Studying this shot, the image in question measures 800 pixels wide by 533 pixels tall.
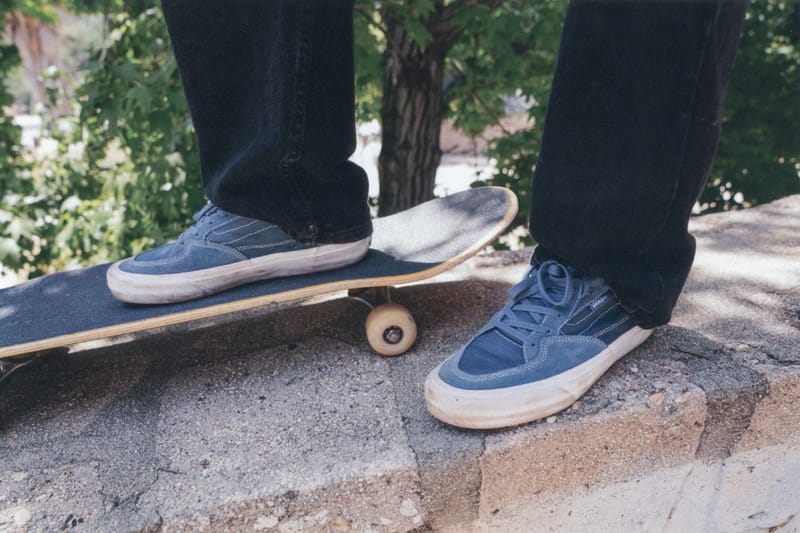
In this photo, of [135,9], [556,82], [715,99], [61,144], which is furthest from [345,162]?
[61,144]

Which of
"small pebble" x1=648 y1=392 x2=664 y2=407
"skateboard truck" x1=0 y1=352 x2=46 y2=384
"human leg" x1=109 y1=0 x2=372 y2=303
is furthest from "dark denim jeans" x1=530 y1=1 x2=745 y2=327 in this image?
"skateboard truck" x1=0 y1=352 x2=46 y2=384

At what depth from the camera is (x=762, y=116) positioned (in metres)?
3.32

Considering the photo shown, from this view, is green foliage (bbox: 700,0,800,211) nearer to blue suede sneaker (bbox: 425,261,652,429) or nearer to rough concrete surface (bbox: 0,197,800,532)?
rough concrete surface (bbox: 0,197,800,532)

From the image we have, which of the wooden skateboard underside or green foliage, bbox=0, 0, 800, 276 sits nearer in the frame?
the wooden skateboard underside

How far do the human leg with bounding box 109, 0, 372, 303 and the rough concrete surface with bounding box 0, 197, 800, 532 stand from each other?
0.22 metres

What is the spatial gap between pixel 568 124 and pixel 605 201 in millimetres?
153

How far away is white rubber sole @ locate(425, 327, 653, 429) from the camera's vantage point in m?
1.04

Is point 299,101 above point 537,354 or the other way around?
above

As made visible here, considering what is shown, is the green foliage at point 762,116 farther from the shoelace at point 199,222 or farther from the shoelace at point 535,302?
the shoelace at point 199,222

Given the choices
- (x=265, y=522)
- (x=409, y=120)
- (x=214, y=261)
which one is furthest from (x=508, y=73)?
(x=265, y=522)

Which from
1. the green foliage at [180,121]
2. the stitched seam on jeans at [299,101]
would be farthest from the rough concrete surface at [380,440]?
the green foliage at [180,121]

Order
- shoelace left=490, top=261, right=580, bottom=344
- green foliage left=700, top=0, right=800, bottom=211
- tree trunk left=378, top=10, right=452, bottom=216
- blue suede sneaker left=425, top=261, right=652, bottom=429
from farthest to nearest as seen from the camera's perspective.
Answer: green foliage left=700, top=0, right=800, bottom=211, tree trunk left=378, top=10, right=452, bottom=216, shoelace left=490, top=261, right=580, bottom=344, blue suede sneaker left=425, top=261, right=652, bottom=429

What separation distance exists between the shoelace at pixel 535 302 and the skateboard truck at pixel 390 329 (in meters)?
0.21

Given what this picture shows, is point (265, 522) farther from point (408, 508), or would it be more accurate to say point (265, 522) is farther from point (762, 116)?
point (762, 116)
